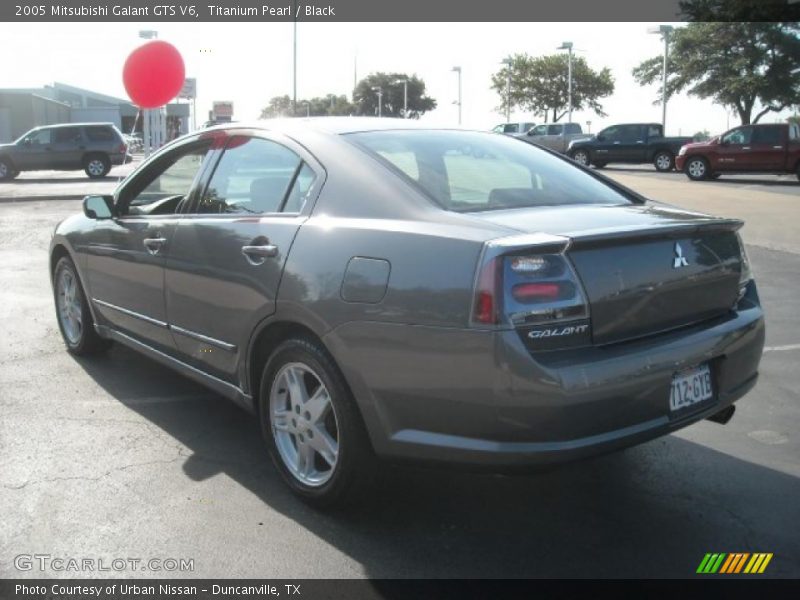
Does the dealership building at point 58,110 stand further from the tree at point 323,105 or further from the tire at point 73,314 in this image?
the tire at point 73,314

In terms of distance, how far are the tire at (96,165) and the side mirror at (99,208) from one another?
23.0 meters

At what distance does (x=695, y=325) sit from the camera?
322cm

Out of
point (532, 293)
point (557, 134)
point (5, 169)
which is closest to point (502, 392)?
point (532, 293)

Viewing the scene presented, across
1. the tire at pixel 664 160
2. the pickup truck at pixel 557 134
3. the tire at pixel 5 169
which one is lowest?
the tire at pixel 5 169

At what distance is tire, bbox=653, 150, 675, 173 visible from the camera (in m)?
29.8

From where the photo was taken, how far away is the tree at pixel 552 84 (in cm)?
6469

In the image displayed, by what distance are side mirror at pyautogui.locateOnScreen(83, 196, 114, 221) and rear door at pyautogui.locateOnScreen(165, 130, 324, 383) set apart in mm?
923

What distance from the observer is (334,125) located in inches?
153

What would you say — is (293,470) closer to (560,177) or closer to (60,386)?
(560,177)

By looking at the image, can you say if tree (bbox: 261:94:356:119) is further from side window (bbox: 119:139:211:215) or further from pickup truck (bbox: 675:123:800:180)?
side window (bbox: 119:139:211:215)

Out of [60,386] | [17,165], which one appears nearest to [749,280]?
[60,386]

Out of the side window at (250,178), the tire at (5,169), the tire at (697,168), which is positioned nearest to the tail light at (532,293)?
the side window at (250,178)

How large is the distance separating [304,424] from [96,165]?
2520cm

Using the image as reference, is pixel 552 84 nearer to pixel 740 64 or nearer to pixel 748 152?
pixel 740 64
